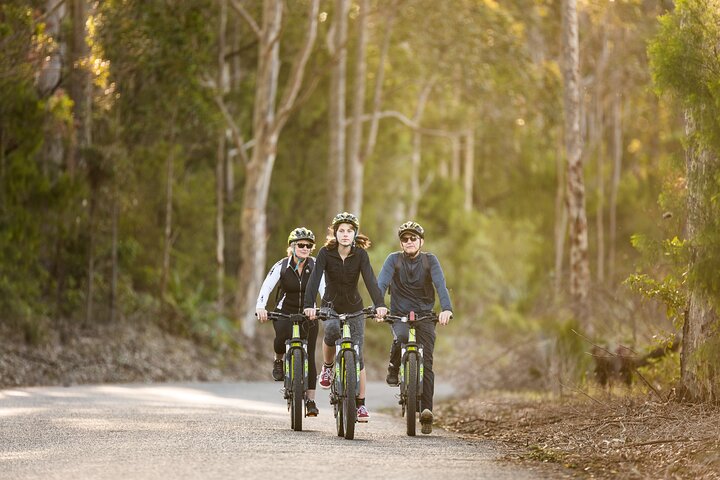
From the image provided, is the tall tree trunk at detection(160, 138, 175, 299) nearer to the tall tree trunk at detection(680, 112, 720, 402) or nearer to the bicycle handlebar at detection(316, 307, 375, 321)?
the bicycle handlebar at detection(316, 307, 375, 321)

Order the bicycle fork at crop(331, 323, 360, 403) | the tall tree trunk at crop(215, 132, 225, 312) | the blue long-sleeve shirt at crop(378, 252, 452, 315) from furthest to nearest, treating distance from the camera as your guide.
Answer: the tall tree trunk at crop(215, 132, 225, 312), the blue long-sleeve shirt at crop(378, 252, 452, 315), the bicycle fork at crop(331, 323, 360, 403)

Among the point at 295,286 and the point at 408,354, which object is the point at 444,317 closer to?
the point at 408,354

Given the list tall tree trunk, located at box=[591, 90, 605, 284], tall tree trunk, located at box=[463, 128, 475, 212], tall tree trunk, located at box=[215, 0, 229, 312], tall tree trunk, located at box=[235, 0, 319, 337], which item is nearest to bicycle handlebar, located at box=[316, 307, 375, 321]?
tall tree trunk, located at box=[235, 0, 319, 337]

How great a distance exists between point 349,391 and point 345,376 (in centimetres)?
16

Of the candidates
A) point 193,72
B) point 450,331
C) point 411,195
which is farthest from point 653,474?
point 411,195

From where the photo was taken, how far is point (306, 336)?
43.0ft

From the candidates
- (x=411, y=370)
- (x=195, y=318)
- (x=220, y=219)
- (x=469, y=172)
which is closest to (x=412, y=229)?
(x=411, y=370)

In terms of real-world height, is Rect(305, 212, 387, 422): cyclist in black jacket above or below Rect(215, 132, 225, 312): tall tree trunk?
below

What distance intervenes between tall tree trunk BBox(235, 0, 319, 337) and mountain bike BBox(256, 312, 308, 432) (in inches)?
728

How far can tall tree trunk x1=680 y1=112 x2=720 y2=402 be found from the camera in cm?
1155

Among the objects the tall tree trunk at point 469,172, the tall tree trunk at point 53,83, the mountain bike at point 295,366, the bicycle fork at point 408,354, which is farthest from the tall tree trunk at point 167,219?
the tall tree trunk at point 469,172

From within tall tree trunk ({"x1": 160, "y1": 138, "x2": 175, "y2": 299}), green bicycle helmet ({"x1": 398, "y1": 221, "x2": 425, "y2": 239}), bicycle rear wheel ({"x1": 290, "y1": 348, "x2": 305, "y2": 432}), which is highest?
tall tree trunk ({"x1": 160, "y1": 138, "x2": 175, "y2": 299})

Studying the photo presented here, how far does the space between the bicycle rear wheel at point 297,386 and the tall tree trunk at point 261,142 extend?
1861 centimetres

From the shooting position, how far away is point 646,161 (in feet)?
195
